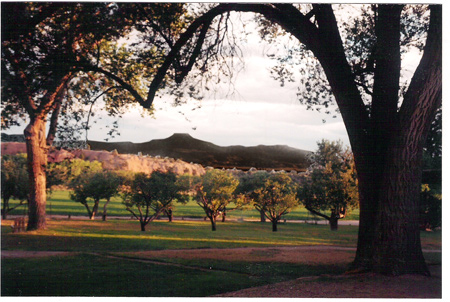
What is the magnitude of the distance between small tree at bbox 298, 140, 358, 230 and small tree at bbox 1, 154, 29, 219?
426 cm

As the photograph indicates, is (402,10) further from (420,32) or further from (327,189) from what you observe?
(327,189)

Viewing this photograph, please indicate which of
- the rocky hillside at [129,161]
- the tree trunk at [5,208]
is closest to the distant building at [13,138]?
the rocky hillside at [129,161]

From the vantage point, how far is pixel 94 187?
6012 millimetres

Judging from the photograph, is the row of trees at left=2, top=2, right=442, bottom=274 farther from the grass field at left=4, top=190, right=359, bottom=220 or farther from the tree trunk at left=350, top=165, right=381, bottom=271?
the grass field at left=4, top=190, right=359, bottom=220

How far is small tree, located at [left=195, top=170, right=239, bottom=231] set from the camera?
20.0 ft

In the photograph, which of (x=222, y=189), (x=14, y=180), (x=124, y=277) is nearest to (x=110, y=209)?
(x=124, y=277)

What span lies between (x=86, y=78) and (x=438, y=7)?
5327 mm

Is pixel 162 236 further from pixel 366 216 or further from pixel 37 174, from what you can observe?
pixel 366 216

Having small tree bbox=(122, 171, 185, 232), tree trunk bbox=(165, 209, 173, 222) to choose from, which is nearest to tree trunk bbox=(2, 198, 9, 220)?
small tree bbox=(122, 171, 185, 232)

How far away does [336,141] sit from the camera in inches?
→ 231

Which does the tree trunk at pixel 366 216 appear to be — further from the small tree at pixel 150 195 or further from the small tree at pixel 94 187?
the small tree at pixel 94 187

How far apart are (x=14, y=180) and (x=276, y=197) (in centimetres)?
399

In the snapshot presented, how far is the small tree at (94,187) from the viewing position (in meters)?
5.98

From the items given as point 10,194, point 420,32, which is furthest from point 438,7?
point 10,194
